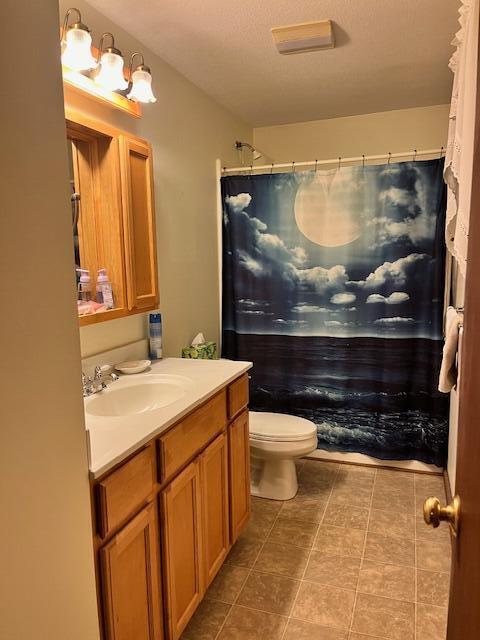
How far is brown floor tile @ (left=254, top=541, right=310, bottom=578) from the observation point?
2174mm

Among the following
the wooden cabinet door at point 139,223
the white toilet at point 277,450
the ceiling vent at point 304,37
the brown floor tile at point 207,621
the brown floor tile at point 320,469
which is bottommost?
the brown floor tile at point 207,621

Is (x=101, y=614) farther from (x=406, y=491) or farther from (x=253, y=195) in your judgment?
(x=253, y=195)

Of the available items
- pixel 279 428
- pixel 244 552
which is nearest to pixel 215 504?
pixel 244 552

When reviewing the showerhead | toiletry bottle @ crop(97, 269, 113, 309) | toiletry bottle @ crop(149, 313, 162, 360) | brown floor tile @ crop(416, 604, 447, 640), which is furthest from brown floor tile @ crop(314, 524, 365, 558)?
the showerhead

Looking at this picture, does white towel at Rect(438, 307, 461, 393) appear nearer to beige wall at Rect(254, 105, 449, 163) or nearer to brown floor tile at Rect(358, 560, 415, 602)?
brown floor tile at Rect(358, 560, 415, 602)

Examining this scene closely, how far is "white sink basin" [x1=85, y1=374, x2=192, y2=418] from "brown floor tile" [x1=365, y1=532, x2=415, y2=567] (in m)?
1.22

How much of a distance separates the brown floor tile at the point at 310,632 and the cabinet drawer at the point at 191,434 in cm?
78

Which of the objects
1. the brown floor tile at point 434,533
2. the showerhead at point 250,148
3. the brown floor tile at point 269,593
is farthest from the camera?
the showerhead at point 250,148

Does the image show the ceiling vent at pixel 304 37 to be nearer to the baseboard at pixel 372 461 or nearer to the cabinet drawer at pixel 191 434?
the cabinet drawer at pixel 191 434

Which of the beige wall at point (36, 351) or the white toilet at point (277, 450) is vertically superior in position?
the beige wall at point (36, 351)

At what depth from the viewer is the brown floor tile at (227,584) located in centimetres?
203

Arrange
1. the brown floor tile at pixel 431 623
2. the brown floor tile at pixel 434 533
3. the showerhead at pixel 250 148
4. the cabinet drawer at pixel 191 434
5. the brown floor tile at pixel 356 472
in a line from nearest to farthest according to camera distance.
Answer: the cabinet drawer at pixel 191 434 < the brown floor tile at pixel 431 623 < the brown floor tile at pixel 434 533 < the brown floor tile at pixel 356 472 < the showerhead at pixel 250 148

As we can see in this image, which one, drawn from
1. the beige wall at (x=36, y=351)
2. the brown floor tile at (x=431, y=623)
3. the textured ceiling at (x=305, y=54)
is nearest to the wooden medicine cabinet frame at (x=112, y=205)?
the textured ceiling at (x=305, y=54)

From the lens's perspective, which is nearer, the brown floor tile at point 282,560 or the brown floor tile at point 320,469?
the brown floor tile at point 282,560
